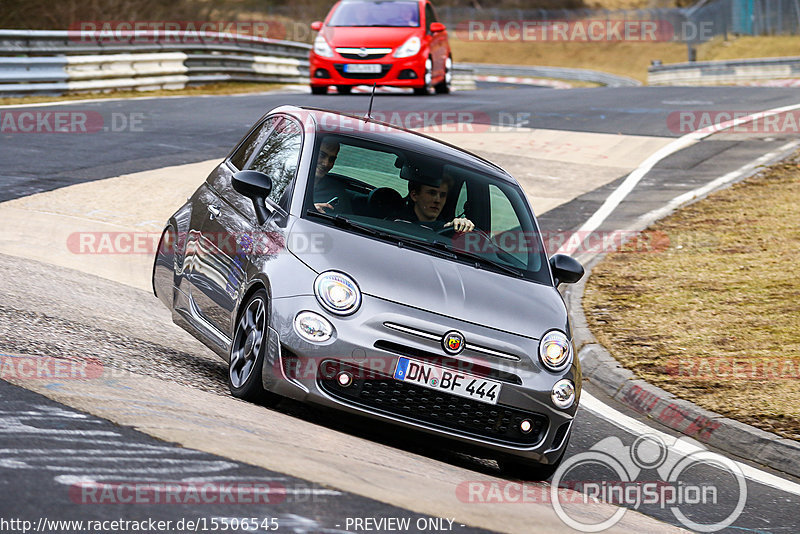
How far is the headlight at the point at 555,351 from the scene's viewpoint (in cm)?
594

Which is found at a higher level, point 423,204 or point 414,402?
point 423,204

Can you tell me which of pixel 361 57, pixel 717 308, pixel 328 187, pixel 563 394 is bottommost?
pixel 717 308

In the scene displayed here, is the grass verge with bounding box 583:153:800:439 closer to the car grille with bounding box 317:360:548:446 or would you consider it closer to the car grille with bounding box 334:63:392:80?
the car grille with bounding box 317:360:548:446

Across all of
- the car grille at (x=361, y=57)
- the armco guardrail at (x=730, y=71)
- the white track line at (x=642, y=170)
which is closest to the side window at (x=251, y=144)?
the white track line at (x=642, y=170)

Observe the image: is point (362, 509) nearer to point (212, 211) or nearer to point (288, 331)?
point (288, 331)

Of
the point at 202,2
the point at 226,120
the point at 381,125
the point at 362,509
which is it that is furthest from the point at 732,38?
the point at 362,509

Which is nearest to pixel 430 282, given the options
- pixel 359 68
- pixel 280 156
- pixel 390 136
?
pixel 390 136

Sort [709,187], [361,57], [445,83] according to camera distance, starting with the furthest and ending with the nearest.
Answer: [445,83] → [361,57] → [709,187]

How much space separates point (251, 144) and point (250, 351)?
2.15 meters

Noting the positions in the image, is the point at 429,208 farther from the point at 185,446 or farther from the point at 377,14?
the point at 377,14

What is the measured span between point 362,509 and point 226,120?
49.8 ft

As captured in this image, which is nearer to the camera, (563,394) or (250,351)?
(563,394)

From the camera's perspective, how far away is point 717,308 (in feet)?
33.4

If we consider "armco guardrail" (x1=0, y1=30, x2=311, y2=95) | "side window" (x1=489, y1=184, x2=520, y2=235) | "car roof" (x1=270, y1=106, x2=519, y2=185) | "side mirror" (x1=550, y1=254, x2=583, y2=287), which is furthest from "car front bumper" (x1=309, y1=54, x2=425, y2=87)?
"side mirror" (x1=550, y1=254, x2=583, y2=287)
